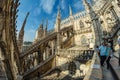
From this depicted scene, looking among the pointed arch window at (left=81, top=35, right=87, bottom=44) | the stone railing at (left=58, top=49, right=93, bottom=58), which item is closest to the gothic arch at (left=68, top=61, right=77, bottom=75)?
the stone railing at (left=58, top=49, right=93, bottom=58)

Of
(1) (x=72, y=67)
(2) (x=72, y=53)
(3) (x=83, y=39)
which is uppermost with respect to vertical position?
(3) (x=83, y=39)

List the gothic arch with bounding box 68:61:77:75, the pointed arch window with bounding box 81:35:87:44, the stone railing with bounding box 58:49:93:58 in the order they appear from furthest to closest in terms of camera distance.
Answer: the pointed arch window with bounding box 81:35:87:44
the gothic arch with bounding box 68:61:77:75
the stone railing with bounding box 58:49:93:58

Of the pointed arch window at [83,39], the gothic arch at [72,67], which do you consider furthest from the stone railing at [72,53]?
the pointed arch window at [83,39]

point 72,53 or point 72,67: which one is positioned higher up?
point 72,53

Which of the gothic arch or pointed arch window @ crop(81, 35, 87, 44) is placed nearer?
the gothic arch

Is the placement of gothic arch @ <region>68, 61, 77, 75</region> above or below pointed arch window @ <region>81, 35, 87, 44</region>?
below

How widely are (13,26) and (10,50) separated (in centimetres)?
105

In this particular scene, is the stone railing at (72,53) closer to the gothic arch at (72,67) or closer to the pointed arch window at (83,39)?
the gothic arch at (72,67)

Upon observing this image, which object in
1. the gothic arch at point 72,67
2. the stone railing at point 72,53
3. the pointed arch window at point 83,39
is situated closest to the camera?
the stone railing at point 72,53

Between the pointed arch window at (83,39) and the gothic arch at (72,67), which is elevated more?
the pointed arch window at (83,39)

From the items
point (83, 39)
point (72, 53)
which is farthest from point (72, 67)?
point (83, 39)

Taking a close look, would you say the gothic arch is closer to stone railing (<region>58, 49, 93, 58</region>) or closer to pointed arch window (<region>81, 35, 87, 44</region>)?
stone railing (<region>58, 49, 93, 58</region>)

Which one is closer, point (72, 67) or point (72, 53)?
point (72, 67)

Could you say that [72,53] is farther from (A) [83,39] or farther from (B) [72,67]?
(A) [83,39]
